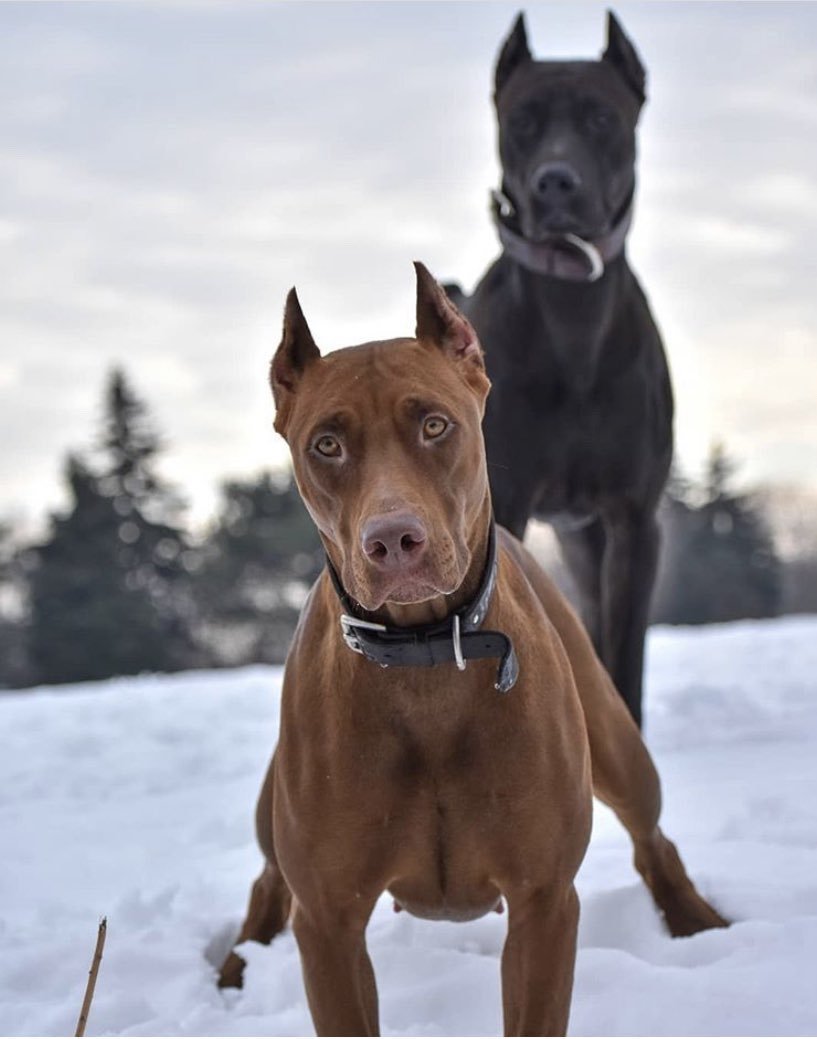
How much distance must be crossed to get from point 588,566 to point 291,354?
2.42 m

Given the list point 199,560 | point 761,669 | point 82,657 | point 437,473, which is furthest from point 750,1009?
point 199,560

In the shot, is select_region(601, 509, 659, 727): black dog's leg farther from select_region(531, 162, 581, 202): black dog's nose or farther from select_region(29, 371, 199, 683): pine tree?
select_region(29, 371, 199, 683): pine tree

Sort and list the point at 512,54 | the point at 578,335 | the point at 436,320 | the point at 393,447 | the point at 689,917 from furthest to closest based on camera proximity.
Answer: the point at 512,54
the point at 578,335
the point at 689,917
the point at 436,320
the point at 393,447

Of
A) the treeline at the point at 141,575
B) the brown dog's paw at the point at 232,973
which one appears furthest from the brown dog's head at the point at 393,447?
the treeline at the point at 141,575

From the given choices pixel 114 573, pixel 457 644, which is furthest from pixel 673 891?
pixel 114 573

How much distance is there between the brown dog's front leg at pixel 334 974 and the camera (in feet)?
9.40

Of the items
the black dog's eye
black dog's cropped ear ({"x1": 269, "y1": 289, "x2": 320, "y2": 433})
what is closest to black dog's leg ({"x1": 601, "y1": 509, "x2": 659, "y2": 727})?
the black dog's eye

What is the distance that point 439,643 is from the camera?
9.34 feet

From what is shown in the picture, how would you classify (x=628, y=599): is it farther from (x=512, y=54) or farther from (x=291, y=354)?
(x=291, y=354)

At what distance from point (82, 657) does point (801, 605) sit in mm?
19771

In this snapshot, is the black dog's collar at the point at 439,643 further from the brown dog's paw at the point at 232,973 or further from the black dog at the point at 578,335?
the black dog at the point at 578,335

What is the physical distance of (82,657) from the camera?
2577 centimetres

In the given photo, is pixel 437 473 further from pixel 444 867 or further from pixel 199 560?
pixel 199 560

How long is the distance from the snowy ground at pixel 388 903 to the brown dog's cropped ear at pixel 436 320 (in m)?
1.62
